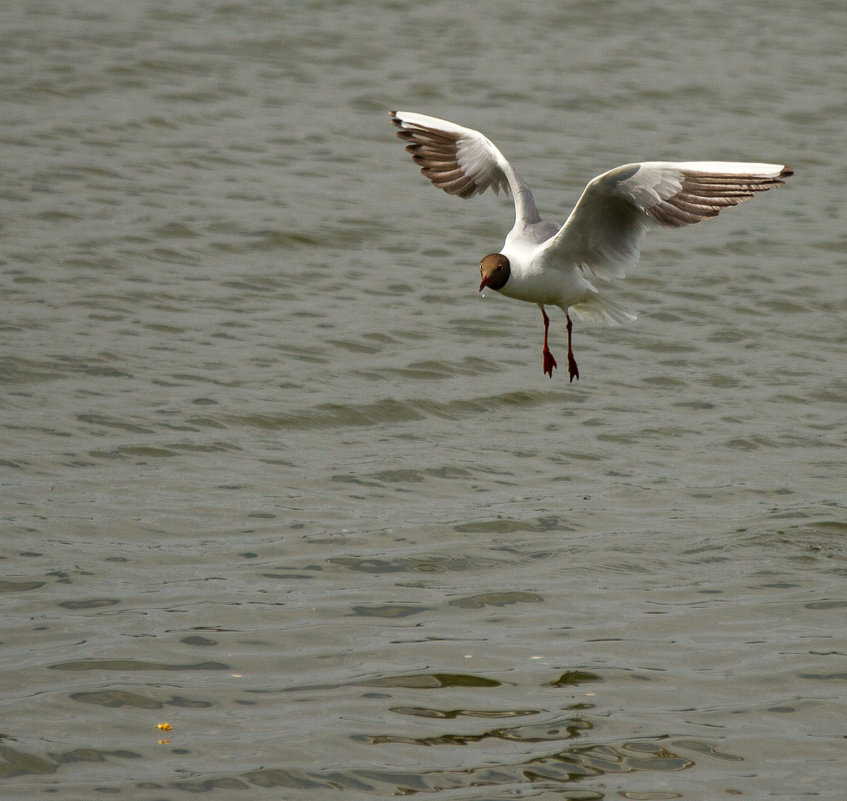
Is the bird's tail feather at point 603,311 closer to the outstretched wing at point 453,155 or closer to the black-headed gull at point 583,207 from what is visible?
the black-headed gull at point 583,207

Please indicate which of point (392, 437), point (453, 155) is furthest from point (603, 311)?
point (392, 437)

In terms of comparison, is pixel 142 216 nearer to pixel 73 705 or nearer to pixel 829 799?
pixel 73 705

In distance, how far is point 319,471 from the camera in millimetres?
8094

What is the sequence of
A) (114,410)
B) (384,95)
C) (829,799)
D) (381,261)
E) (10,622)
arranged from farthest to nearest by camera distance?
(384,95)
(381,261)
(114,410)
(10,622)
(829,799)

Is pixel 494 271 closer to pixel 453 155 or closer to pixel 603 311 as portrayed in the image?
pixel 603 311

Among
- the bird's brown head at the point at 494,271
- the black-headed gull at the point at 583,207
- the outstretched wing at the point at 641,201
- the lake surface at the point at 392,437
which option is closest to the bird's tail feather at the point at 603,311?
the black-headed gull at the point at 583,207

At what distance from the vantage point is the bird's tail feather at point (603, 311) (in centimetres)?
790

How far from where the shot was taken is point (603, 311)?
7973 millimetres

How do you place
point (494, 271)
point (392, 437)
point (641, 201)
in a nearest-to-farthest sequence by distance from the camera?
1. point (641, 201)
2. point (494, 271)
3. point (392, 437)

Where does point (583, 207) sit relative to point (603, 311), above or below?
Result: above

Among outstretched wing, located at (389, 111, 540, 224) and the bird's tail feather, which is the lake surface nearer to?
the bird's tail feather

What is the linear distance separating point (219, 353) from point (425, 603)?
3.76 m

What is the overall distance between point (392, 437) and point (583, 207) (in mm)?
2227

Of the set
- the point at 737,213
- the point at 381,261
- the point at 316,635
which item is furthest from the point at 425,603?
the point at 737,213
